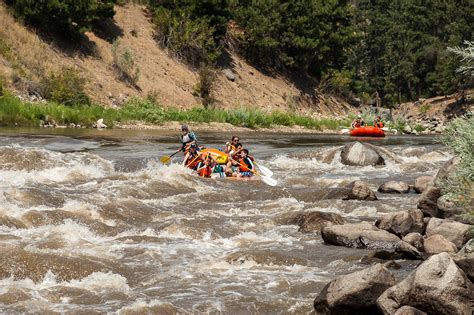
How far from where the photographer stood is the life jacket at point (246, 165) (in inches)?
722

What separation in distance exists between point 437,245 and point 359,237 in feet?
3.92

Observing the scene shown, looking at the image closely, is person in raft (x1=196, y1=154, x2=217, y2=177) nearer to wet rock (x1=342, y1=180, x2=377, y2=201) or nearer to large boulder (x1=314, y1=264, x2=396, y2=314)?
wet rock (x1=342, y1=180, x2=377, y2=201)

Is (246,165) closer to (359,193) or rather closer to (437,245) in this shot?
(359,193)

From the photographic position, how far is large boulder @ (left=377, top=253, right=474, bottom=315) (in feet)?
22.4

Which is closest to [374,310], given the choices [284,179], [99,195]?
[99,195]

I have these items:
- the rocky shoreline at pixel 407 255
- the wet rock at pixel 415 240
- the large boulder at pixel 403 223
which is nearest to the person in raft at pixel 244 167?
the rocky shoreline at pixel 407 255

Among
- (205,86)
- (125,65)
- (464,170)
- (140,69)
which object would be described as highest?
(464,170)

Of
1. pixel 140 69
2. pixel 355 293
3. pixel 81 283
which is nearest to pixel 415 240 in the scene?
pixel 355 293

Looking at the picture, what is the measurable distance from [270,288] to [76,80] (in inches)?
1061

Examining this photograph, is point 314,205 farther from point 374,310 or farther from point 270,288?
point 374,310

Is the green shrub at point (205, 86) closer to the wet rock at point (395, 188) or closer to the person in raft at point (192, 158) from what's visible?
the person in raft at point (192, 158)

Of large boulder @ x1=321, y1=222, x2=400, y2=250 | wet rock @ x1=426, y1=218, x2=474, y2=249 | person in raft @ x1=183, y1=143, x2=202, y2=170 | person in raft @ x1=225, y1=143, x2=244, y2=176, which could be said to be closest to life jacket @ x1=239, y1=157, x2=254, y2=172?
person in raft @ x1=225, y1=143, x2=244, y2=176

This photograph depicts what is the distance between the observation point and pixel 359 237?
34.7 feet

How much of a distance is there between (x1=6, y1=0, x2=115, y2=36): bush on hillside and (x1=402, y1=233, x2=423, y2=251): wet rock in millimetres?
29825
